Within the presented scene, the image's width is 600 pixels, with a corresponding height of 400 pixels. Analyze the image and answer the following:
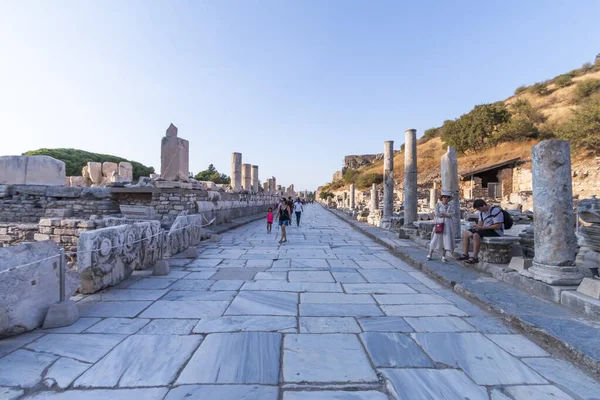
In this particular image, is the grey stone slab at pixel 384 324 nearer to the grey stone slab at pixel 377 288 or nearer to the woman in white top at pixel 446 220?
the grey stone slab at pixel 377 288

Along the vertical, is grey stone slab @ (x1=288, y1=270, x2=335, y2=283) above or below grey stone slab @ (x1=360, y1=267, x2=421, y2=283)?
above

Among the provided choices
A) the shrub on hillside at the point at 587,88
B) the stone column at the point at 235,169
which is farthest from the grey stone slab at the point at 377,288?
the shrub on hillside at the point at 587,88

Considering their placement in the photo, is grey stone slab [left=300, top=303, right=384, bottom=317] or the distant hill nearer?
grey stone slab [left=300, top=303, right=384, bottom=317]

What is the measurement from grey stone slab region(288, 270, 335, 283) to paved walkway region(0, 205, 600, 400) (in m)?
0.60

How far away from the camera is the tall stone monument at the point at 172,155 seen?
33.6 feet

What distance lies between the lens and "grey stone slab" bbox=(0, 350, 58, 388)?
2285 millimetres

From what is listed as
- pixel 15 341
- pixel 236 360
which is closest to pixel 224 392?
pixel 236 360

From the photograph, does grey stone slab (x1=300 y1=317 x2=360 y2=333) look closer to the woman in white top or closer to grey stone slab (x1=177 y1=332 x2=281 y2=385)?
grey stone slab (x1=177 y1=332 x2=281 y2=385)

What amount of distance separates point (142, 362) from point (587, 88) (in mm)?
58954

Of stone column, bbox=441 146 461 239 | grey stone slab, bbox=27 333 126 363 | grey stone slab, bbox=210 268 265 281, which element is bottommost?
grey stone slab, bbox=27 333 126 363

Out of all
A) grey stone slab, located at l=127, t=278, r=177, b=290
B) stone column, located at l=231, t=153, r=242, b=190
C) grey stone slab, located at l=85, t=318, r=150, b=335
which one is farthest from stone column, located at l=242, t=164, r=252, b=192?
grey stone slab, located at l=85, t=318, r=150, b=335

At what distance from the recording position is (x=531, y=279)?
4184 mm

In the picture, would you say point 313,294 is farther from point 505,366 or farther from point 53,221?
point 53,221

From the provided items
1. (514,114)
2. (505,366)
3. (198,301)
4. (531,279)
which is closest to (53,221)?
(198,301)
